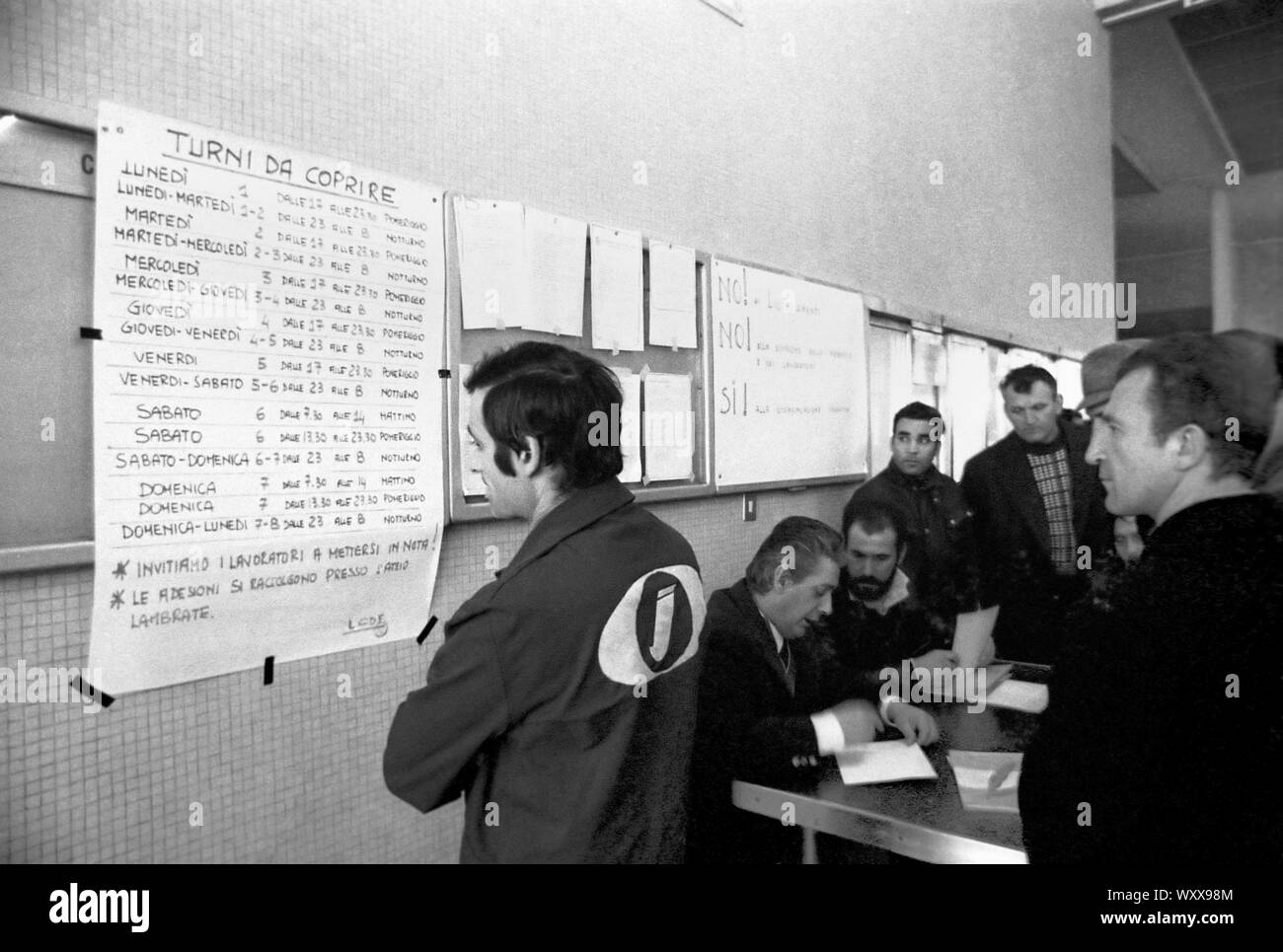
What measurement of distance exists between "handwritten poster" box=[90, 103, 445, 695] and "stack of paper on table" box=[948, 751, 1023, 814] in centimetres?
99

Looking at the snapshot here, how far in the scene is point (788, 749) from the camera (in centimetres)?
152

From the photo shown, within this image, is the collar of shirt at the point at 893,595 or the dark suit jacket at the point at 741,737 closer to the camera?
the dark suit jacket at the point at 741,737

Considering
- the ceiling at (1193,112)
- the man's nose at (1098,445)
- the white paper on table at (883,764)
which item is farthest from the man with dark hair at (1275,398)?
the ceiling at (1193,112)

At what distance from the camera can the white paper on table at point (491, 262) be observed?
1.36 metres

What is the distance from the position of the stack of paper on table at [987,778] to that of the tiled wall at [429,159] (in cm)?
68

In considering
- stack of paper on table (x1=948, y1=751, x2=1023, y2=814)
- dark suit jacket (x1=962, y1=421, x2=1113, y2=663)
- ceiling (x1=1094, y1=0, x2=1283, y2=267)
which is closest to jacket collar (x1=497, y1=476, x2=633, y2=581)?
stack of paper on table (x1=948, y1=751, x2=1023, y2=814)

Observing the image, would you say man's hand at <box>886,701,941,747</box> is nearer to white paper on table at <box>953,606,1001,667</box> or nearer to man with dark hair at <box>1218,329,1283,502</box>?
white paper on table at <box>953,606,1001,667</box>

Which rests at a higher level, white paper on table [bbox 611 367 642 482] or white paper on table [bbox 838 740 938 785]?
white paper on table [bbox 611 367 642 482]

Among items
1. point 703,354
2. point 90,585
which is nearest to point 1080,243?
point 703,354

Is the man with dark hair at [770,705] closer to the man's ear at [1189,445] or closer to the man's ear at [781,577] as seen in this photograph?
the man's ear at [781,577]

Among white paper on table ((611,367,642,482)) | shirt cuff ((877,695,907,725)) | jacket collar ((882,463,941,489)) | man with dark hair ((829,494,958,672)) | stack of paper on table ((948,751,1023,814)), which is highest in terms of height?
white paper on table ((611,367,642,482))

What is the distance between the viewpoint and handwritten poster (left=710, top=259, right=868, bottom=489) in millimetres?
1961

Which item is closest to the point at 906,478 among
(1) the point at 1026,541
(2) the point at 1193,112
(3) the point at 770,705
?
(1) the point at 1026,541

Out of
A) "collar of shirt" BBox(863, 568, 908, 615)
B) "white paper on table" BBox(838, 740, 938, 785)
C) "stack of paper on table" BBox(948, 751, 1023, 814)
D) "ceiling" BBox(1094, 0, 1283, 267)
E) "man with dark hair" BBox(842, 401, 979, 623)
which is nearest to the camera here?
"stack of paper on table" BBox(948, 751, 1023, 814)
